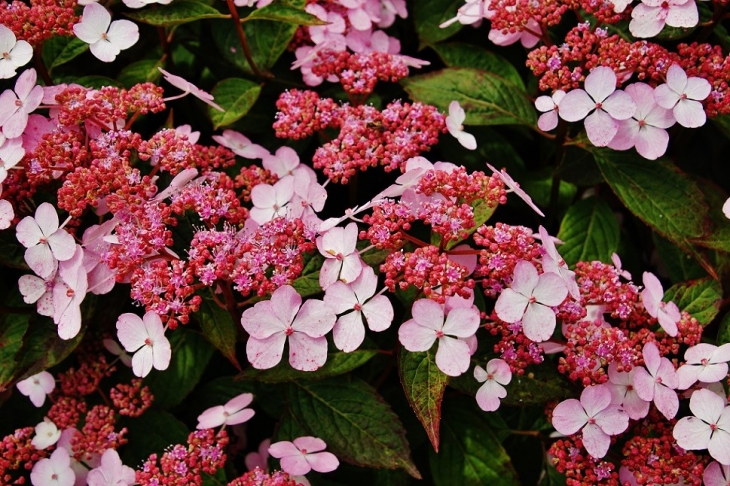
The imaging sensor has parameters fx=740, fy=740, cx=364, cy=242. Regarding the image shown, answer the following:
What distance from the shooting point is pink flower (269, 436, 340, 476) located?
142cm

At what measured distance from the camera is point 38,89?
141 cm

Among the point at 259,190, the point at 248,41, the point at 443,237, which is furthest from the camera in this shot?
the point at 248,41

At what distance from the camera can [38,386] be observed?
62.8 inches

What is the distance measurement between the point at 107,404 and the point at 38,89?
685mm

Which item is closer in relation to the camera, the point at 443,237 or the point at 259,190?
the point at 443,237

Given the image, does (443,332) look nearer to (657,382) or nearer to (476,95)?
(657,382)

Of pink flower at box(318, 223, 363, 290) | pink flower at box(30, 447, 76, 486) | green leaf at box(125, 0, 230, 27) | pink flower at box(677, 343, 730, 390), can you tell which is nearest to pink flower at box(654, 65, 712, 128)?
pink flower at box(677, 343, 730, 390)

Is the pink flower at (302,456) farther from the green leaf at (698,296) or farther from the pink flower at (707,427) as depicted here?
the green leaf at (698,296)

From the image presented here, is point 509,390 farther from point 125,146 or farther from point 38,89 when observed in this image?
point 38,89

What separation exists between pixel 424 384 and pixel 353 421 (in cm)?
26

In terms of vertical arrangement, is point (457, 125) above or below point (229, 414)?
above

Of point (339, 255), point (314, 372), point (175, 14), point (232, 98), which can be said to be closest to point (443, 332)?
point (339, 255)

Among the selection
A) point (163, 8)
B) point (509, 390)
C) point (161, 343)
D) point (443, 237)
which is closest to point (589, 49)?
point (443, 237)

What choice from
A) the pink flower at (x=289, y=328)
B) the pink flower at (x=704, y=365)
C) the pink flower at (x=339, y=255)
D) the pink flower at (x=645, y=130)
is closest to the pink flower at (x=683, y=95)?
the pink flower at (x=645, y=130)
